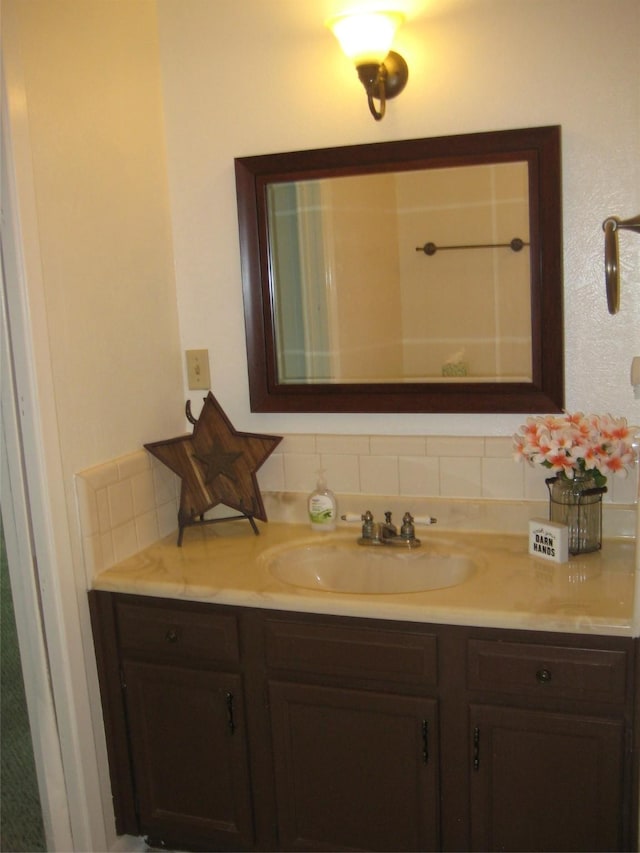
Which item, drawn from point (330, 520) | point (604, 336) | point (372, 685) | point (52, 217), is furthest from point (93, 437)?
point (604, 336)

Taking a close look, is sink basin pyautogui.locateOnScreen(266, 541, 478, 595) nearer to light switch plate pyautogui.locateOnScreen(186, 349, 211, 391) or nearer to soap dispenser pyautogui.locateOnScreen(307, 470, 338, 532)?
soap dispenser pyautogui.locateOnScreen(307, 470, 338, 532)

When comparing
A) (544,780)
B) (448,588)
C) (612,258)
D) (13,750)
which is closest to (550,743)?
(544,780)

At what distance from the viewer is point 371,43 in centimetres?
192

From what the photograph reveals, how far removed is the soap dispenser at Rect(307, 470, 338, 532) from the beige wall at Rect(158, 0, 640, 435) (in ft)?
0.60

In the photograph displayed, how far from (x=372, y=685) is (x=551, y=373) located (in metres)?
0.86

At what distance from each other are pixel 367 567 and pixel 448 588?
1.18ft

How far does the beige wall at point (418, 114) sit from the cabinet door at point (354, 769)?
2.42 feet

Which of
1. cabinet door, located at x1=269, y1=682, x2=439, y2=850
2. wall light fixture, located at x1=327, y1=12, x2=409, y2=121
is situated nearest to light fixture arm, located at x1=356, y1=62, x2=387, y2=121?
wall light fixture, located at x1=327, y1=12, x2=409, y2=121

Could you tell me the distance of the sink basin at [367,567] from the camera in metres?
2.01

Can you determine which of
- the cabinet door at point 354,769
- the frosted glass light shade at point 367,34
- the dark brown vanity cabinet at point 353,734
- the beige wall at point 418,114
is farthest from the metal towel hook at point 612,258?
the cabinet door at point 354,769

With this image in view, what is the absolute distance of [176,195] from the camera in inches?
90.2

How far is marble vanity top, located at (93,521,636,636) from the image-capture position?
5.37 feet

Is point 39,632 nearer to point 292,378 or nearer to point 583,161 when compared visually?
point 292,378

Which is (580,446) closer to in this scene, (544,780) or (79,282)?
(544,780)
